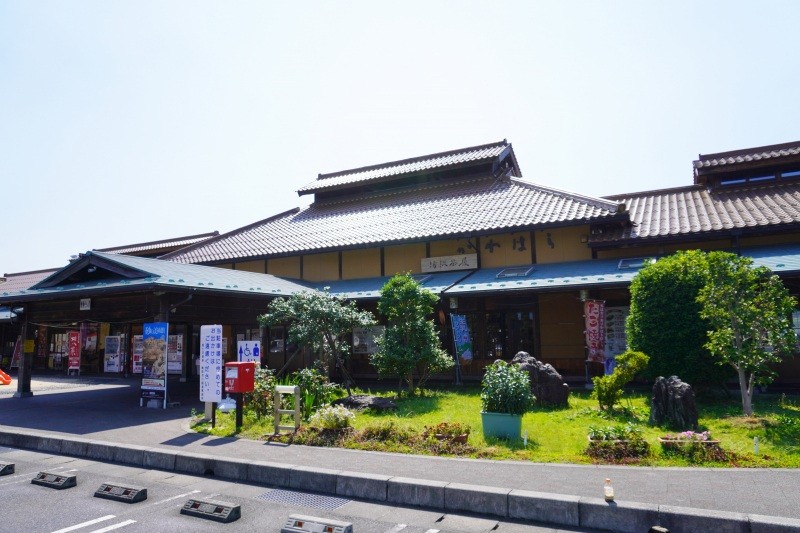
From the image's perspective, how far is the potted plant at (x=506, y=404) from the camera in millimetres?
7902

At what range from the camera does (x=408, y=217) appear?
64.6 ft

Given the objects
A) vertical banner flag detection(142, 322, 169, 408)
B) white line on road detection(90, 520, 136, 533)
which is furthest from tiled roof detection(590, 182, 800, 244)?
white line on road detection(90, 520, 136, 533)

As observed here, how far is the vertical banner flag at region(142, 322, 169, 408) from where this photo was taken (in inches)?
465

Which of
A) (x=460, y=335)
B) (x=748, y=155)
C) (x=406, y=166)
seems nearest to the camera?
(x=460, y=335)

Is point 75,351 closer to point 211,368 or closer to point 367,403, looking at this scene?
point 211,368

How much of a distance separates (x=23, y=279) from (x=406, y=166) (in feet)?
89.6

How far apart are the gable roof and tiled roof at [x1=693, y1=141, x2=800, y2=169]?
548 inches

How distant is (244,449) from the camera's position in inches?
310

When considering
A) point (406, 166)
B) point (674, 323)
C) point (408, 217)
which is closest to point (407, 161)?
point (406, 166)

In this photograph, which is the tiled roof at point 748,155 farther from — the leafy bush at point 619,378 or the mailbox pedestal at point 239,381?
the mailbox pedestal at point 239,381

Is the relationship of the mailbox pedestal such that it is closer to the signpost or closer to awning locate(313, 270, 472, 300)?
the signpost

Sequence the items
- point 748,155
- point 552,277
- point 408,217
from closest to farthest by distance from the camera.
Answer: point 552,277, point 748,155, point 408,217

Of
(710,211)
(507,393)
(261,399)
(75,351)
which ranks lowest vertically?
(261,399)

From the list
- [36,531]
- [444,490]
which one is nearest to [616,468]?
[444,490]
